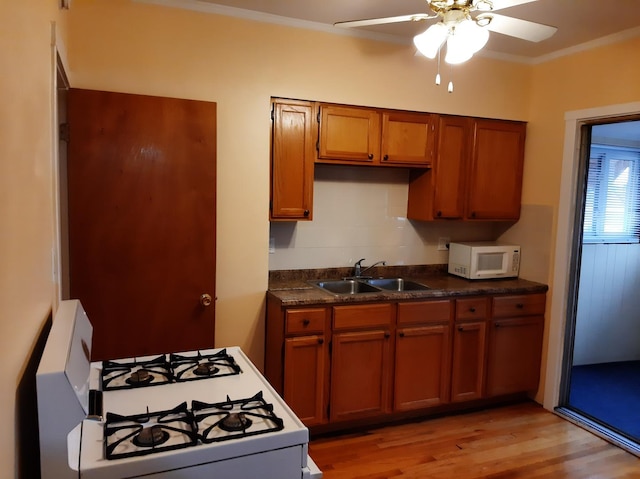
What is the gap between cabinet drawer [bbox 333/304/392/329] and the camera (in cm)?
292

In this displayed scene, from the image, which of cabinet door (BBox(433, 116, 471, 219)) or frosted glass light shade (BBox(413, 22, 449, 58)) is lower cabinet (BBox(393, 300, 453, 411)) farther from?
frosted glass light shade (BBox(413, 22, 449, 58))

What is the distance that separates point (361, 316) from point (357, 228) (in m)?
0.80

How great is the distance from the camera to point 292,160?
9.85 feet

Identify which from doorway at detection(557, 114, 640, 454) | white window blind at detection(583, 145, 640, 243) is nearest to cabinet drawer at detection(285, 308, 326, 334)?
doorway at detection(557, 114, 640, 454)

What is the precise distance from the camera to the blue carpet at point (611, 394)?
332 cm

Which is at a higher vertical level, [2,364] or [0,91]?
[0,91]

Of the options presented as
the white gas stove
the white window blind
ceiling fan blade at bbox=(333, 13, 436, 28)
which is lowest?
the white gas stove

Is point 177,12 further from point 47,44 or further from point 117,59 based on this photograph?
point 47,44

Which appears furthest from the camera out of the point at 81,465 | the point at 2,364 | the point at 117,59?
the point at 117,59

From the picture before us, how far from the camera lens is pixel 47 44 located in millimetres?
1592

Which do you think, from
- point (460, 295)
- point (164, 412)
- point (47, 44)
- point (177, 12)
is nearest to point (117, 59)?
point (177, 12)

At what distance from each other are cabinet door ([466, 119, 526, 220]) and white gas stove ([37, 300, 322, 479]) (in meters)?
2.55

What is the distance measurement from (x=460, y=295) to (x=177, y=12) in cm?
251

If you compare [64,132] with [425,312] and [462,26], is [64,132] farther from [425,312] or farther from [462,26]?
[425,312]
